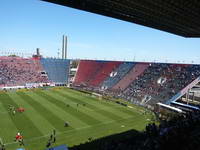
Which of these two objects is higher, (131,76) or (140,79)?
(131,76)

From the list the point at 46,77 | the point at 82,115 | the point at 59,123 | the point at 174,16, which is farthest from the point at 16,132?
the point at 46,77

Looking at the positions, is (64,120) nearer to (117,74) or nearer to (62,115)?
(62,115)

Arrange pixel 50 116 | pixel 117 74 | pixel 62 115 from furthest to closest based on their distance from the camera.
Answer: pixel 117 74 < pixel 62 115 < pixel 50 116

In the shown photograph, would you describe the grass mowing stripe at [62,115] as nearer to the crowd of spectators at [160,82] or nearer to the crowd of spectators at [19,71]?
the crowd of spectators at [160,82]

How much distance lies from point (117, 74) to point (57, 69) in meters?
22.2

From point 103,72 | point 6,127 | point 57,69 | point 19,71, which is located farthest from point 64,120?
point 57,69

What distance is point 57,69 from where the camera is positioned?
72188 mm

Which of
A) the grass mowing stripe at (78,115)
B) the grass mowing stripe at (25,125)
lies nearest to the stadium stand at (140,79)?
the grass mowing stripe at (78,115)

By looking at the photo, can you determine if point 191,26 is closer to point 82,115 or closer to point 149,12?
point 149,12

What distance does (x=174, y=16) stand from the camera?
52.5 feet

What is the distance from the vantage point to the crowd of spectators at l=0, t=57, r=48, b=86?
2357 inches

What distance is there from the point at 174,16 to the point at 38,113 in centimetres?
2522

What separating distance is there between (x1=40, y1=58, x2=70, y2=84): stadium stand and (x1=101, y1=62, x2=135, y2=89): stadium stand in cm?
1548

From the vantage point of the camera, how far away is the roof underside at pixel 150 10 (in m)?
13.1
